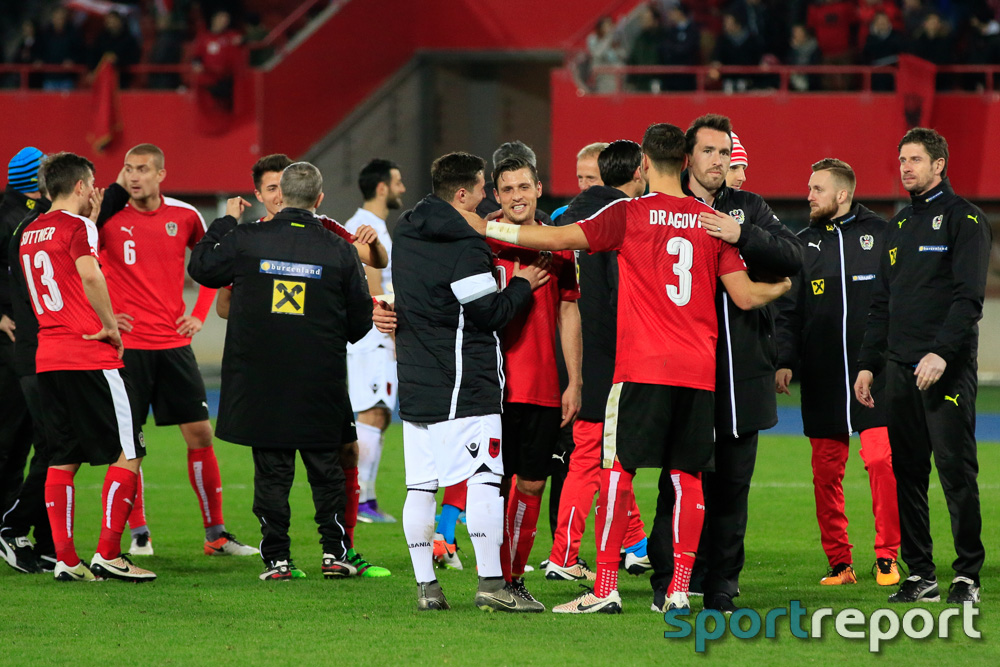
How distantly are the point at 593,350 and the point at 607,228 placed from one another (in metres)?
1.31

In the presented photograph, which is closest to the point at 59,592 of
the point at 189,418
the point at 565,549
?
the point at 189,418

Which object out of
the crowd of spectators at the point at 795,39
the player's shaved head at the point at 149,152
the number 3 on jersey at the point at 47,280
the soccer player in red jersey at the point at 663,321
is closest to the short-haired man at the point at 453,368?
the soccer player in red jersey at the point at 663,321

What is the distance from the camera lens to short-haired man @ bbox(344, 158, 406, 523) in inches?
347

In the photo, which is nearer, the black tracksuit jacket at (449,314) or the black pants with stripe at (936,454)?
the black tracksuit jacket at (449,314)

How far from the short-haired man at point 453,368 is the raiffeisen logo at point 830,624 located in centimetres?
85

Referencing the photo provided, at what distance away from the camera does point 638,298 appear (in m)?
5.47

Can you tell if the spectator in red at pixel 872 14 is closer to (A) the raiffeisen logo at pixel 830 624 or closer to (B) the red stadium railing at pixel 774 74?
(B) the red stadium railing at pixel 774 74

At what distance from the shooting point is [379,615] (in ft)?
18.9

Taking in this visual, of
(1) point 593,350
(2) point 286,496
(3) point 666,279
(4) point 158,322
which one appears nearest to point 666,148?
(3) point 666,279

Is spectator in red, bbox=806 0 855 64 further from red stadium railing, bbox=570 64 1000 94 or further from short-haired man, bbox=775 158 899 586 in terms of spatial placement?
short-haired man, bbox=775 158 899 586

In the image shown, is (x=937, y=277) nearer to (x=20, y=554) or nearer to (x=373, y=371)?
(x=373, y=371)

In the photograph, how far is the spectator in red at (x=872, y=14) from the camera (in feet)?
61.6

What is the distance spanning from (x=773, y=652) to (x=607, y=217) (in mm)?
1906

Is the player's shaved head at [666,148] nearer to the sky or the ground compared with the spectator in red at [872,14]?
nearer to the ground
